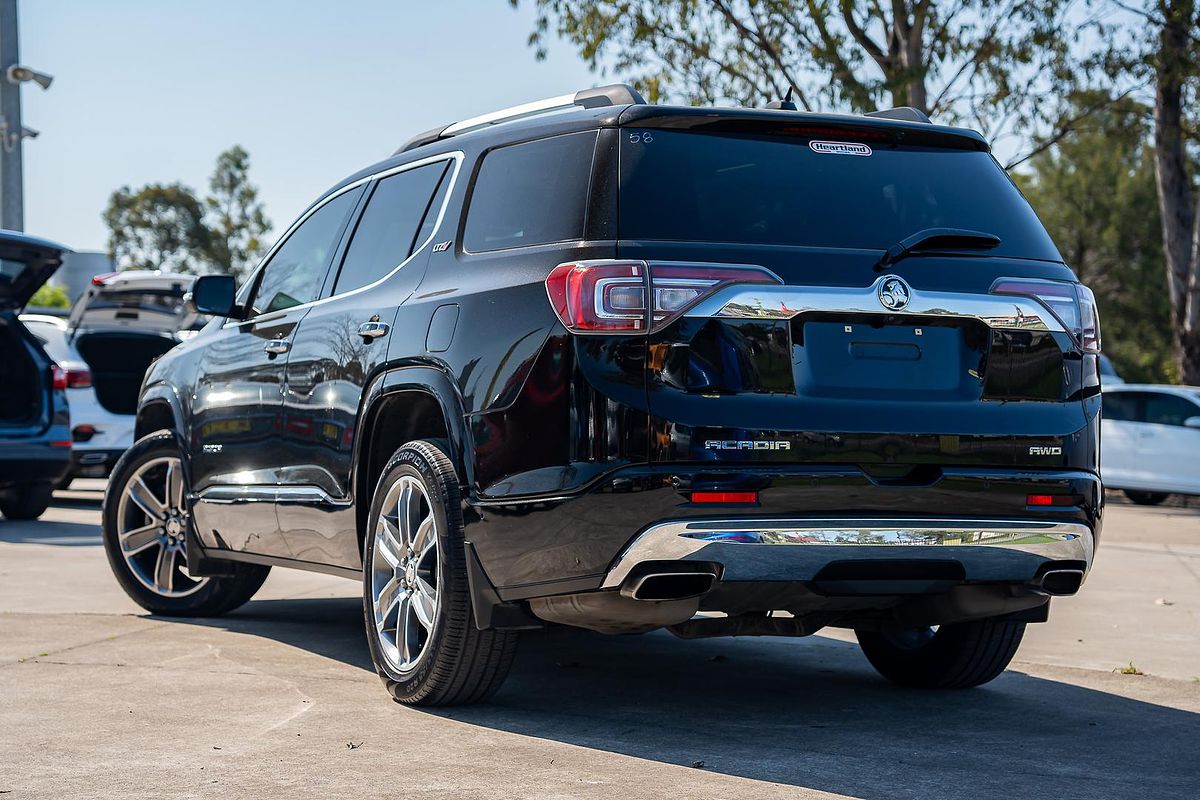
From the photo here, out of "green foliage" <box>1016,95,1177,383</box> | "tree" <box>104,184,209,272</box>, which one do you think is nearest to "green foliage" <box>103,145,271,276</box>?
"tree" <box>104,184,209,272</box>

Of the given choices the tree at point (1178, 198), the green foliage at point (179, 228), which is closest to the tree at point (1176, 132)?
the tree at point (1178, 198)

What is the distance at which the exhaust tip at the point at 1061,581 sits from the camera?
16.2 feet

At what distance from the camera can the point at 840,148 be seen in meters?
5.05

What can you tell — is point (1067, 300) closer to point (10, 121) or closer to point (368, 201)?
point (368, 201)

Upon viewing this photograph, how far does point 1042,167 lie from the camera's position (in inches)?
1971

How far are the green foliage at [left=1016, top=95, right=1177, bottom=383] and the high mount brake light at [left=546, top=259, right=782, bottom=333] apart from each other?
44.5 m

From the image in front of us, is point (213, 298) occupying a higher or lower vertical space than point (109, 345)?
higher

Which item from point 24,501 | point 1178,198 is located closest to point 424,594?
point 24,501

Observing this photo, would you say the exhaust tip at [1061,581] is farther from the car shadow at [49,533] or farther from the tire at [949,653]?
the car shadow at [49,533]

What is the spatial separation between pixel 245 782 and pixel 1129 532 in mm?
12152

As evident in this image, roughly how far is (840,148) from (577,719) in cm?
201

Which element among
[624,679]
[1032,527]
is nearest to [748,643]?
[624,679]

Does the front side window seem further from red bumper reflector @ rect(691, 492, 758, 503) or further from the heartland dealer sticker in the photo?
red bumper reflector @ rect(691, 492, 758, 503)

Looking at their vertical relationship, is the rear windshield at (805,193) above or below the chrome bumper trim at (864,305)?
above
